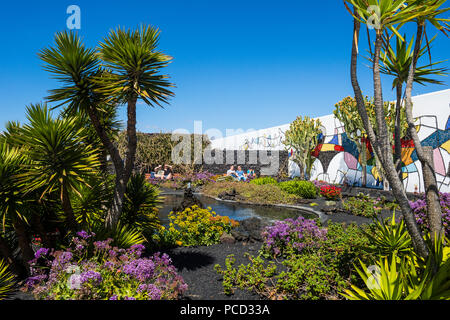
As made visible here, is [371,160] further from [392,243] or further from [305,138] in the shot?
[392,243]

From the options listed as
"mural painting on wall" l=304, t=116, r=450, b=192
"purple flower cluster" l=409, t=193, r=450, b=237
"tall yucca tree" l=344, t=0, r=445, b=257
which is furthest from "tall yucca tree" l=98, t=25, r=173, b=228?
"mural painting on wall" l=304, t=116, r=450, b=192

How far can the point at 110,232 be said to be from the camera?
167 inches

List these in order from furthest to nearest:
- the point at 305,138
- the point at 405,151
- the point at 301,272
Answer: the point at 305,138, the point at 405,151, the point at 301,272

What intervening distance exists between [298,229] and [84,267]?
4.00 meters

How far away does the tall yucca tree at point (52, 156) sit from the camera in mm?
3473

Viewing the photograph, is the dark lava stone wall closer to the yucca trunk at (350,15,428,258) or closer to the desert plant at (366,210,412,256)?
the desert plant at (366,210,412,256)

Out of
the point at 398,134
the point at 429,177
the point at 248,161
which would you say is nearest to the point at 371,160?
the point at 398,134

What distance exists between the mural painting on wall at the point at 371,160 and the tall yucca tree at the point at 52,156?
11.6 metres

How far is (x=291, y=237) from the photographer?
5.49 metres

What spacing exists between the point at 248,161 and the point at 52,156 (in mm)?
23480

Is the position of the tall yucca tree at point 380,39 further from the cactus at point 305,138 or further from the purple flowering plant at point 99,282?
the cactus at point 305,138

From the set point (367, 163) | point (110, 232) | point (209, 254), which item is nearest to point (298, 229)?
point (209, 254)

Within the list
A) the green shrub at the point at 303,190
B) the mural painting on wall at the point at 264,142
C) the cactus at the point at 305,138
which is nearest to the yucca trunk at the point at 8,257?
the green shrub at the point at 303,190
